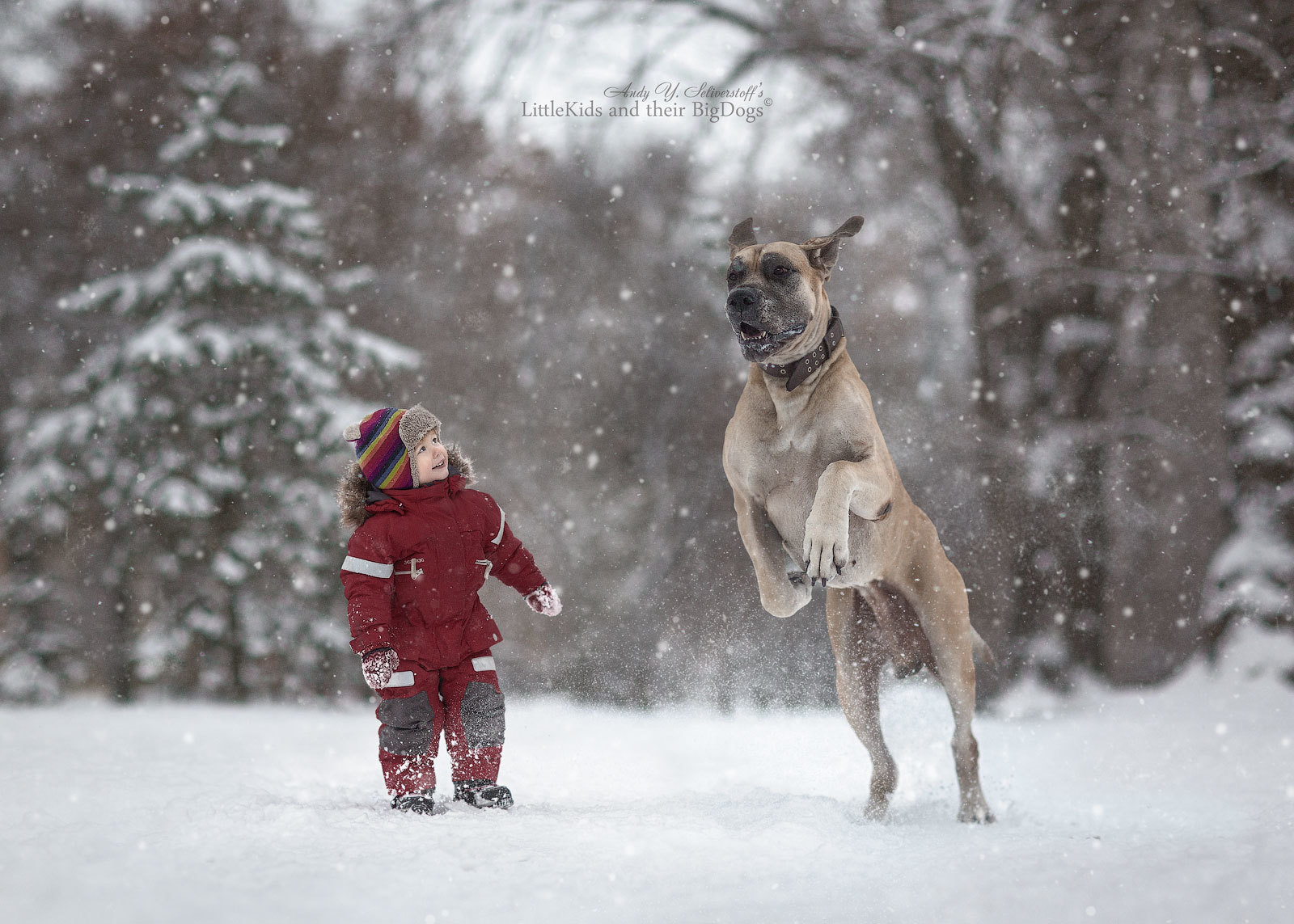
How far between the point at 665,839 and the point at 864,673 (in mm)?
1081

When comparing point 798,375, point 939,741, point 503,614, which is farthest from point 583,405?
point 798,375

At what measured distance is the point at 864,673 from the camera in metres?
3.37

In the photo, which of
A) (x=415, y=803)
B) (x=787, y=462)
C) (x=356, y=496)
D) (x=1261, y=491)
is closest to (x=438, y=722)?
(x=415, y=803)

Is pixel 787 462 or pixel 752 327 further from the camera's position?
pixel 787 462

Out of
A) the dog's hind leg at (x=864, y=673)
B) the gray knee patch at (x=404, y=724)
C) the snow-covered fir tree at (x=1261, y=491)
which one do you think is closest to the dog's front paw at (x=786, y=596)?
the dog's hind leg at (x=864, y=673)

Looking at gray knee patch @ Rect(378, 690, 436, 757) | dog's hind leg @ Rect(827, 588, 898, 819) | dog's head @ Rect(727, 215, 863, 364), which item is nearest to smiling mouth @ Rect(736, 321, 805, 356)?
dog's head @ Rect(727, 215, 863, 364)

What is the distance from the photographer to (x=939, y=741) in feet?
15.6

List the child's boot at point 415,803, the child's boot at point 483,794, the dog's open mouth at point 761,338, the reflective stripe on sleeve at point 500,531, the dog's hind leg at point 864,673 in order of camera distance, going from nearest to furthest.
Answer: the dog's open mouth at point 761,338 → the child's boot at point 415,803 → the child's boot at point 483,794 → the reflective stripe on sleeve at point 500,531 → the dog's hind leg at point 864,673

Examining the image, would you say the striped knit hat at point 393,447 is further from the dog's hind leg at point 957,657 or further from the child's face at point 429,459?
the dog's hind leg at point 957,657

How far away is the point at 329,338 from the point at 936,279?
4282 millimetres

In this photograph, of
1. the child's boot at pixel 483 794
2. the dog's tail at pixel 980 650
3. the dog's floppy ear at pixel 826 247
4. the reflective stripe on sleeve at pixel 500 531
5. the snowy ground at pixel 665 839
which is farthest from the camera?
the dog's tail at pixel 980 650

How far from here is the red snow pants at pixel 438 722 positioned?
9.59ft

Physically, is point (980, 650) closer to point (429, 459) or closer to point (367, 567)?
point (429, 459)

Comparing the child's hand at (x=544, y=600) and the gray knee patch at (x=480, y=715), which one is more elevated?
the child's hand at (x=544, y=600)
